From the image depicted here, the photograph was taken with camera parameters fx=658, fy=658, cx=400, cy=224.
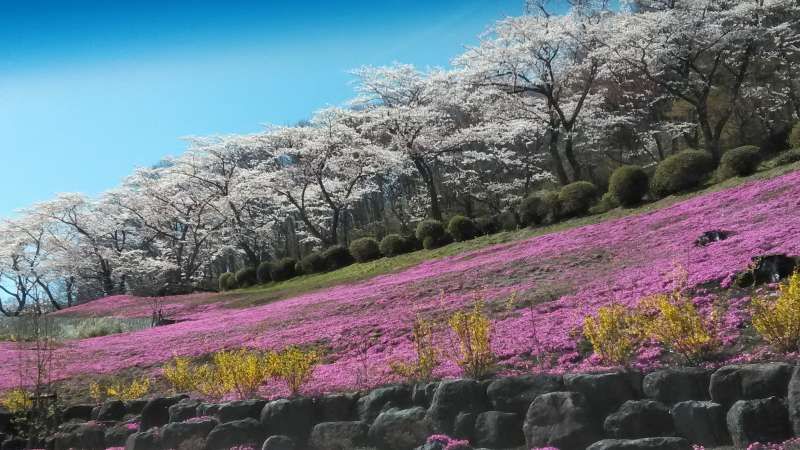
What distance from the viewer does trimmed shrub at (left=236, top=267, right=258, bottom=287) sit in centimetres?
3775

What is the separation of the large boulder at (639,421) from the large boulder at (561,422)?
0.16 meters

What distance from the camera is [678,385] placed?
16.5 feet

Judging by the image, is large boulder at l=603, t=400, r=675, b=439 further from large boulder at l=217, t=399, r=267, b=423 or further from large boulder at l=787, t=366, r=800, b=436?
large boulder at l=217, t=399, r=267, b=423

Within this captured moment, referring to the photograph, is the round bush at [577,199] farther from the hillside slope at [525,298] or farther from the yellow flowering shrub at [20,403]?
the yellow flowering shrub at [20,403]

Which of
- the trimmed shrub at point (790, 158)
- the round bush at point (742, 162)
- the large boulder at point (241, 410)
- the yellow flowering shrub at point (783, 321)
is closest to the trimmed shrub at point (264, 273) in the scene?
the round bush at point (742, 162)

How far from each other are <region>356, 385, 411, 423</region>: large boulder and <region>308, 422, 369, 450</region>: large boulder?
0.16m

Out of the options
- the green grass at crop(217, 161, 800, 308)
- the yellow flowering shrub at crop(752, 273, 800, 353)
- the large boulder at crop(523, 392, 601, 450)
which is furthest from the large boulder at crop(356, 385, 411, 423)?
the green grass at crop(217, 161, 800, 308)

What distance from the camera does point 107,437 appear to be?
7.80 meters

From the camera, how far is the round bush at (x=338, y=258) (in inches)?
1255

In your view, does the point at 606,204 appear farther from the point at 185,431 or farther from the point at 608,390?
the point at 185,431

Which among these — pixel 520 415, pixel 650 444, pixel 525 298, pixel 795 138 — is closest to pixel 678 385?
pixel 650 444

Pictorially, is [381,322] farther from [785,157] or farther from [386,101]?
[386,101]

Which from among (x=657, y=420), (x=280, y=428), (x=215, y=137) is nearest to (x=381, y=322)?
(x=280, y=428)

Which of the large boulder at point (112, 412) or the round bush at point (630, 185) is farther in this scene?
the round bush at point (630, 185)
